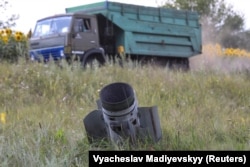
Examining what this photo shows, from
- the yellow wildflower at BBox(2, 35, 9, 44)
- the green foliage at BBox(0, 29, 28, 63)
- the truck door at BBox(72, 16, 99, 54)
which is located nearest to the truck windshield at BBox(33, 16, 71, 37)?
the truck door at BBox(72, 16, 99, 54)

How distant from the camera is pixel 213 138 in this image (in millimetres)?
4246

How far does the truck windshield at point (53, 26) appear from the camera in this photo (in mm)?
14880

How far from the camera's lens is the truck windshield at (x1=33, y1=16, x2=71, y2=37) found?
14880mm

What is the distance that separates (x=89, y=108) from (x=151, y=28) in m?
11.4

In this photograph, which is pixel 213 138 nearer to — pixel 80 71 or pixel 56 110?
pixel 56 110

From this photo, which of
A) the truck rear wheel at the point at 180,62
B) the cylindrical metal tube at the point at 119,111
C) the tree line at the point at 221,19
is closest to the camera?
the cylindrical metal tube at the point at 119,111

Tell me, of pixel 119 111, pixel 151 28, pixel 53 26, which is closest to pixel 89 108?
pixel 119 111

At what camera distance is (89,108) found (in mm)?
6227

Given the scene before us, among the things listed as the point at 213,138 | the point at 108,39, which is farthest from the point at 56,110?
the point at 108,39

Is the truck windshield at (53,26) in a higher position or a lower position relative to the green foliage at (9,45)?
higher

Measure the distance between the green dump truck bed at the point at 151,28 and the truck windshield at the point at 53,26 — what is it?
1.51 metres

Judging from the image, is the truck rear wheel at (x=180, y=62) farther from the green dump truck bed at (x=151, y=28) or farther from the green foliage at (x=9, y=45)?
the green foliage at (x=9, y=45)

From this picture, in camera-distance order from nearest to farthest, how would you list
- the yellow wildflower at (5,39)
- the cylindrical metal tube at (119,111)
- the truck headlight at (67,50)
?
the cylindrical metal tube at (119,111)
the yellow wildflower at (5,39)
the truck headlight at (67,50)

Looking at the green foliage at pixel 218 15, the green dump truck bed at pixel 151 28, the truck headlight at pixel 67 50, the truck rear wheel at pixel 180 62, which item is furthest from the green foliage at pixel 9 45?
the green foliage at pixel 218 15
